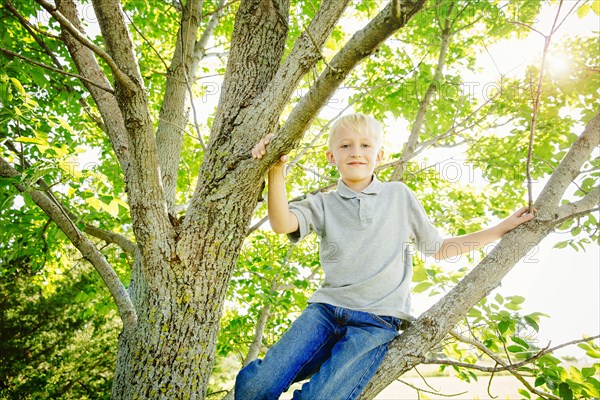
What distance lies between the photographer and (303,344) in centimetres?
174

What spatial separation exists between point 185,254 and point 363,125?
1.05 m

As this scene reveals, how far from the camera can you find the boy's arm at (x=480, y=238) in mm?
1844

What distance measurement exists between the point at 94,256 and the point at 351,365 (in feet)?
4.36

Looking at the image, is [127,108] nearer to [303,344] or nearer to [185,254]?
[185,254]

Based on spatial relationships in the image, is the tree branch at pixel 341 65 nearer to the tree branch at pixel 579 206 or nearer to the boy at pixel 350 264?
the boy at pixel 350 264

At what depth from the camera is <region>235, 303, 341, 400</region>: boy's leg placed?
163 cm

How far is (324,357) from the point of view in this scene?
1.82 meters

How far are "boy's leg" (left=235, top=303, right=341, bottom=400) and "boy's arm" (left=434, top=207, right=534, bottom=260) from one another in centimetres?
68

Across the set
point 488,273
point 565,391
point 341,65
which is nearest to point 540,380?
point 565,391

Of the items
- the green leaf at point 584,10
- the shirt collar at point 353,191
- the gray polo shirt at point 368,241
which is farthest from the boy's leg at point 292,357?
the green leaf at point 584,10

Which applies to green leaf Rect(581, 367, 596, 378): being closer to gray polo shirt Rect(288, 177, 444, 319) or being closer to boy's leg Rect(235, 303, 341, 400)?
gray polo shirt Rect(288, 177, 444, 319)

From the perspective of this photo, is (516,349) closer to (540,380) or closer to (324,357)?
(540,380)

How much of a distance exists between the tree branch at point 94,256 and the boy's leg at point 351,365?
2.84 feet

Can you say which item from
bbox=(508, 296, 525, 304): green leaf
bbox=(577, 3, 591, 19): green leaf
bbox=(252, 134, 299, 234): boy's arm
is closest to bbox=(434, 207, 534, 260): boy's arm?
bbox=(508, 296, 525, 304): green leaf
